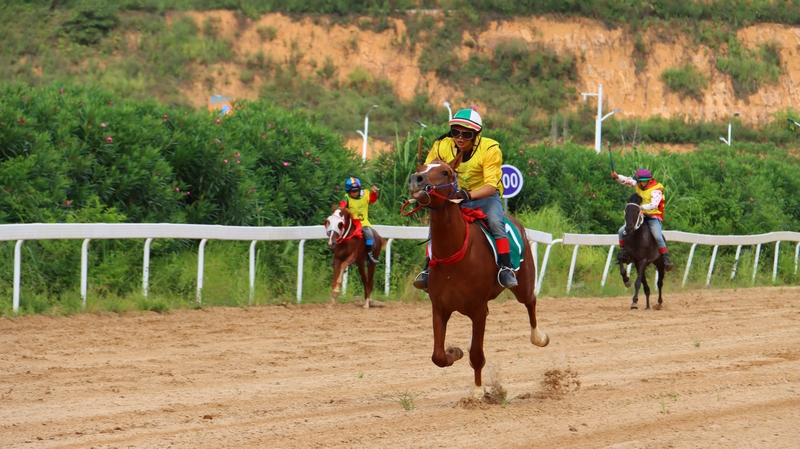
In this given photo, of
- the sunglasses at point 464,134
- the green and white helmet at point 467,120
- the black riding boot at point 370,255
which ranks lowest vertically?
the black riding boot at point 370,255

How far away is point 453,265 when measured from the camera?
7.55m

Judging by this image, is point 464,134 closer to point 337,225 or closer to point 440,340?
point 440,340

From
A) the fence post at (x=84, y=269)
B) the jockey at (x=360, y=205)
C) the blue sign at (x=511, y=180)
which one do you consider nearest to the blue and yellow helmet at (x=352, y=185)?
the jockey at (x=360, y=205)

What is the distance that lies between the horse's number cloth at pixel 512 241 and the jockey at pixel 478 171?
0.06 m

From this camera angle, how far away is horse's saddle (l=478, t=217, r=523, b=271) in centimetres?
805

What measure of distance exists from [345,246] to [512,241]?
6.77 meters

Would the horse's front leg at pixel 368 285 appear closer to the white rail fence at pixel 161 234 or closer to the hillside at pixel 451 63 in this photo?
the white rail fence at pixel 161 234

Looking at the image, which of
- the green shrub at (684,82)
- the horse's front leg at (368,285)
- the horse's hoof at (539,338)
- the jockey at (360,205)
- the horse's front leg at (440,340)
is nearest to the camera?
the horse's front leg at (440,340)

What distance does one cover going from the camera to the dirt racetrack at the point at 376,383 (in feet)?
21.5

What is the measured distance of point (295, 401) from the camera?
7.73m

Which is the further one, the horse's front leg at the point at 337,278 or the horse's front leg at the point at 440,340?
the horse's front leg at the point at 337,278

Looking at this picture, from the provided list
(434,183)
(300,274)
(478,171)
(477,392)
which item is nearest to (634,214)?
(300,274)

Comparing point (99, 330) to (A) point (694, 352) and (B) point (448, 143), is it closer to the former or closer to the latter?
(B) point (448, 143)

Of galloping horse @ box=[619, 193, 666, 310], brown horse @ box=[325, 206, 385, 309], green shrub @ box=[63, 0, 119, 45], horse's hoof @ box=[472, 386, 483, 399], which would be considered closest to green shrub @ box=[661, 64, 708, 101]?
green shrub @ box=[63, 0, 119, 45]
